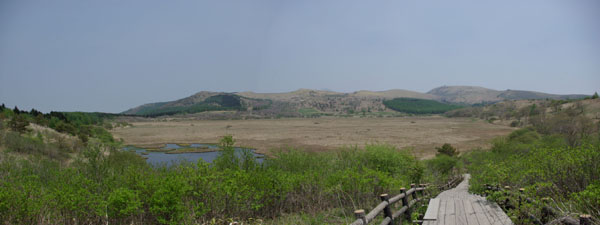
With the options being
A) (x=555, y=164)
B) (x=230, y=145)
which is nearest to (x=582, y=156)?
(x=555, y=164)

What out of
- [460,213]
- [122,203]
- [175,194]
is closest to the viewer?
[122,203]

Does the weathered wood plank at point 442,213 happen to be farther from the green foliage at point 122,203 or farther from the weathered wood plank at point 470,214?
the green foliage at point 122,203

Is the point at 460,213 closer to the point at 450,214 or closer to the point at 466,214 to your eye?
the point at 466,214

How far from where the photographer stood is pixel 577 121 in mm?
34844

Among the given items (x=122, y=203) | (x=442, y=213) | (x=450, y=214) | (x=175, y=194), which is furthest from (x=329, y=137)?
(x=122, y=203)

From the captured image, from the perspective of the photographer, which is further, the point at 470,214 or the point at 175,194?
the point at 470,214

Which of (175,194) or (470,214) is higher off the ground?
(175,194)

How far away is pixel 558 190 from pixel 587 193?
2.60 meters

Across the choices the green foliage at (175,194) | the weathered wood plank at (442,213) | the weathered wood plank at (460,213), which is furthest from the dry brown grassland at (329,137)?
the weathered wood plank at (460,213)

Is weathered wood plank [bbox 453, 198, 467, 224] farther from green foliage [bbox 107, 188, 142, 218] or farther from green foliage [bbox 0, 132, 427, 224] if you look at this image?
green foliage [bbox 107, 188, 142, 218]

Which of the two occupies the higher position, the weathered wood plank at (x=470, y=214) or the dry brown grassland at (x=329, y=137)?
the weathered wood plank at (x=470, y=214)

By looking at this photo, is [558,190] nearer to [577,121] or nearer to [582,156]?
[582,156]

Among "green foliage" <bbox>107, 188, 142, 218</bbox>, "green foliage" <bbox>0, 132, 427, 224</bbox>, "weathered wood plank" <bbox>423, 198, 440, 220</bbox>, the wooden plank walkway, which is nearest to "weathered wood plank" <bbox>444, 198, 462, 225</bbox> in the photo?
the wooden plank walkway

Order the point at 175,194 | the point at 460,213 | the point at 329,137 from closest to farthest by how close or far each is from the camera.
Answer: the point at 175,194, the point at 460,213, the point at 329,137
